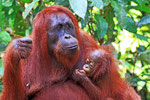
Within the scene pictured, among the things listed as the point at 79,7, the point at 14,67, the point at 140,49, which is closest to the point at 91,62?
the point at 79,7

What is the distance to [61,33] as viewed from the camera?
12.7 ft

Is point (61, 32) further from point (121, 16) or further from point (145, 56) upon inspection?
point (145, 56)

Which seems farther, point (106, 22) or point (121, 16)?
point (106, 22)

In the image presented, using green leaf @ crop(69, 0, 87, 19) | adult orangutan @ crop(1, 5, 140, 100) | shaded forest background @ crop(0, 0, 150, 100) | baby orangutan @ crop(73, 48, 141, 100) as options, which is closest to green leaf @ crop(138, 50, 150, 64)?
shaded forest background @ crop(0, 0, 150, 100)

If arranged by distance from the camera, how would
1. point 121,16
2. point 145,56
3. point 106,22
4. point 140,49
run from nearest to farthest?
point 121,16 < point 106,22 < point 145,56 < point 140,49

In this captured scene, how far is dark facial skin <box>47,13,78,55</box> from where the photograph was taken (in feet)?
12.4

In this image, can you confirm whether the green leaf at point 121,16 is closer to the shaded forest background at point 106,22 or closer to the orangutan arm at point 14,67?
the shaded forest background at point 106,22

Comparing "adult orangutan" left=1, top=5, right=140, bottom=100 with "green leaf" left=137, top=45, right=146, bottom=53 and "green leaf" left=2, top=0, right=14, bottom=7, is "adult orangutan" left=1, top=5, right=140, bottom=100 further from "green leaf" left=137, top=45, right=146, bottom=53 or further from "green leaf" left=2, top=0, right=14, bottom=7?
"green leaf" left=137, top=45, right=146, bottom=53

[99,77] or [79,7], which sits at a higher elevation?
[79,7]

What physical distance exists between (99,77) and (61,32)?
2.25 ft

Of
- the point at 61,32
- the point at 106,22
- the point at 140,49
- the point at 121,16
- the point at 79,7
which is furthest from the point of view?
the point at 140,49

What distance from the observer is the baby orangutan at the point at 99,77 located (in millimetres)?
3912

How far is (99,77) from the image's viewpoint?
4.01 m

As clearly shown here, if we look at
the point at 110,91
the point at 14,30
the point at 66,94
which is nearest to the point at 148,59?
the point at 110,91
